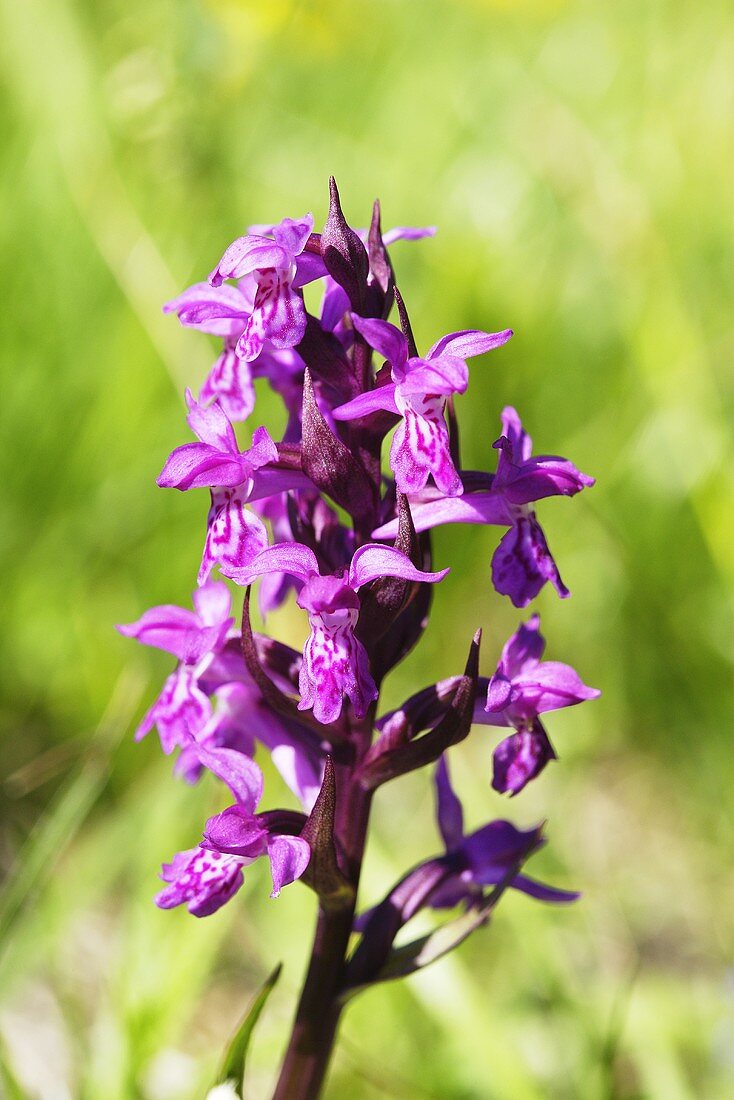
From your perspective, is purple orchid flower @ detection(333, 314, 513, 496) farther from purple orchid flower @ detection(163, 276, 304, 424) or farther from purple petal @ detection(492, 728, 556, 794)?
purple petal @ detection(492, 728, 556, 794)

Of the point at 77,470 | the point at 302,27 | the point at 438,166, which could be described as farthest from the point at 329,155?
the point at 77,470

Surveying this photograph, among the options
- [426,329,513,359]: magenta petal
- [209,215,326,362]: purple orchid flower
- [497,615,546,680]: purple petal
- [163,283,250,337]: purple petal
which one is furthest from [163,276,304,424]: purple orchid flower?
[497,615,546,680]: purple petal

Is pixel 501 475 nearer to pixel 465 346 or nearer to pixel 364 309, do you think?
pixel 465 346

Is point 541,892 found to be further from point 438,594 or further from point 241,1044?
point 438,594

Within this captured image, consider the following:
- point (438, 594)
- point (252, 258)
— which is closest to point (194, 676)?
point (252, 258)

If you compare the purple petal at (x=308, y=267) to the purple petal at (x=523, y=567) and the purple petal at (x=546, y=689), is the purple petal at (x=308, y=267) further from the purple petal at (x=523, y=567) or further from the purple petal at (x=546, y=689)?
the purple petal at (x=546, y=689)

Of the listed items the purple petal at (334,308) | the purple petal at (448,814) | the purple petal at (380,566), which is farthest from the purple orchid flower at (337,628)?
the purple petal at (448,814)
